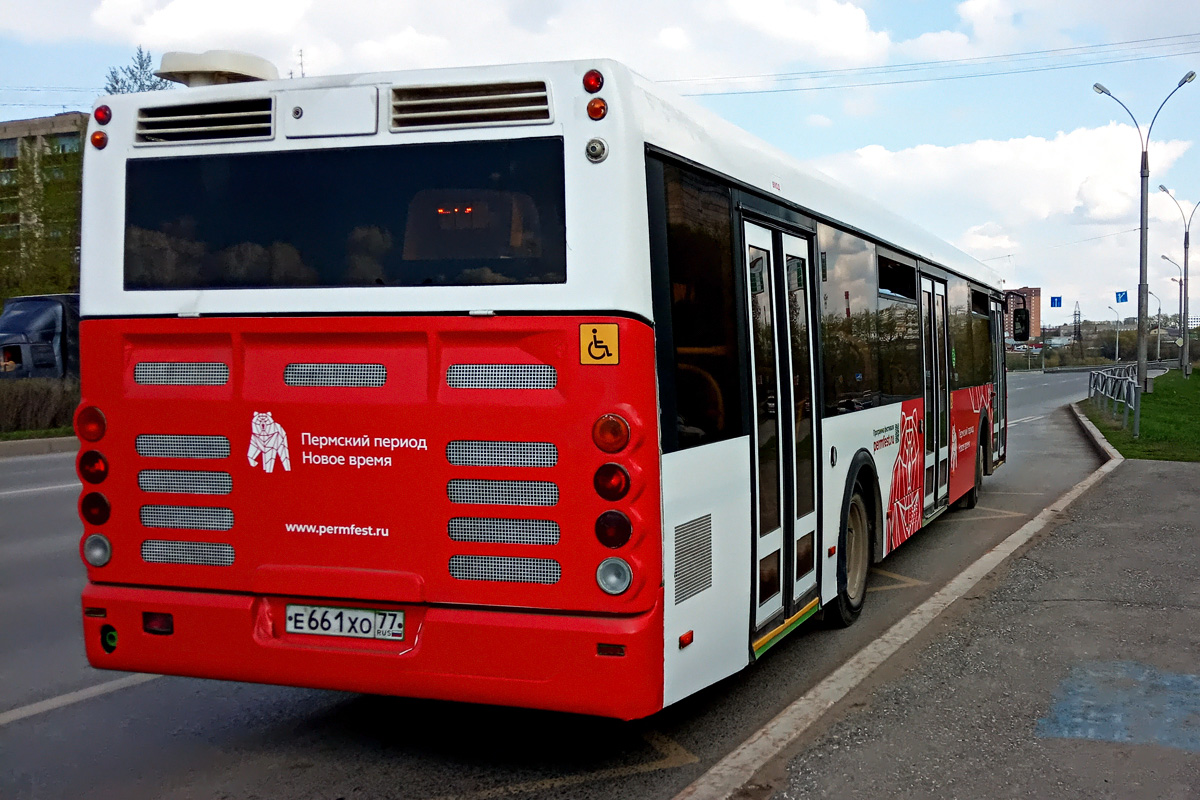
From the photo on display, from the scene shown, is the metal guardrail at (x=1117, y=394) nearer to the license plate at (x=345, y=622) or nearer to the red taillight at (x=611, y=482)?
the red taillight at (x=611, y=482)

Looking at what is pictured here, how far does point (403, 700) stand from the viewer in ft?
19.5

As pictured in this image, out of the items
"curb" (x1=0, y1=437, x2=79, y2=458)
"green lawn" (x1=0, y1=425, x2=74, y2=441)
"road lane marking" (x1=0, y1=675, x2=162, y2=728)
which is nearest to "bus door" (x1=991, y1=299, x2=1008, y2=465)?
"road lane marking" (x1=0, y1=675, x2=162, y2=728)

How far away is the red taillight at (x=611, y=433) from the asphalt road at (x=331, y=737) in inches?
54.5

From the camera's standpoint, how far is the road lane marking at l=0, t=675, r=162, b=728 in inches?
217

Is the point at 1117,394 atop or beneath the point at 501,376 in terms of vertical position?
beneath

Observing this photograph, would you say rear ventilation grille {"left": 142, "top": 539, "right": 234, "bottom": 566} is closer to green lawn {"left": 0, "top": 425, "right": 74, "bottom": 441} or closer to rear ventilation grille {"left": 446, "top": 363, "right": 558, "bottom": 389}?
rear ventilation grille {"left": 446, "top": 363, "right": 558, "bottom": 389}

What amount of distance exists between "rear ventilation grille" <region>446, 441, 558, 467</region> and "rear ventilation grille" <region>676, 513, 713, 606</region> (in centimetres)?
63

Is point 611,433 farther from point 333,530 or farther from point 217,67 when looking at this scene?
point 217,67

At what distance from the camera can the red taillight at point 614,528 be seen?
4289 millimetres

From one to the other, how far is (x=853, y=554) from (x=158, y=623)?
14.0 ft

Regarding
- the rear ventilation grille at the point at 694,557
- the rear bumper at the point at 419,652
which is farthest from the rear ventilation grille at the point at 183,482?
the rear ventilation grille at the point at 694,557

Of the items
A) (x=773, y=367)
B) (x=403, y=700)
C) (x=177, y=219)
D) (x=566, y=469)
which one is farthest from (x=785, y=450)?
(x=177, y=219)

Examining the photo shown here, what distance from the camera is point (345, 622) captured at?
4.61 meters

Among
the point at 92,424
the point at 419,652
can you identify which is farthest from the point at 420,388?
the point at 92,424
